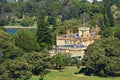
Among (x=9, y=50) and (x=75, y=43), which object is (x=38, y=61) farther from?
(x=75, y=43)

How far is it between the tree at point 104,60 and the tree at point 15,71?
6260 mm

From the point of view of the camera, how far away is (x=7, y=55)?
4106 cm

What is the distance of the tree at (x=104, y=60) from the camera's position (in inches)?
1555

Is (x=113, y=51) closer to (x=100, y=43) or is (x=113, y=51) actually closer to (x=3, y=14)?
(x=100, y=43)

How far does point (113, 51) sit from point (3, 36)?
35.5 ft

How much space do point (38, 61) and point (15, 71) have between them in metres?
3.01

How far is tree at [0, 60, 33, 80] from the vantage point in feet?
120

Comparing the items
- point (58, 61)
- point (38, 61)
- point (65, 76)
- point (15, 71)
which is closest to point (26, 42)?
point (58, 61)

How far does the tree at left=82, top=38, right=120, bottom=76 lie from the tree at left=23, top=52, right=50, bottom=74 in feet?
12.7

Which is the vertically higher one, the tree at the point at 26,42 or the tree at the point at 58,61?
the tree at the point at 26,42

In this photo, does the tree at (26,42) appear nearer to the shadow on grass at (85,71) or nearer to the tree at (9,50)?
the tree at (9,50)

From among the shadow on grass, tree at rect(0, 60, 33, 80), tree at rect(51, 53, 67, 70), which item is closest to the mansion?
tree at rect(51, 53, 67, 70)

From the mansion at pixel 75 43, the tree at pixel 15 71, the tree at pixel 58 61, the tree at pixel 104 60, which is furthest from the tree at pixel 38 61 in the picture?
the mansion at pixel 75 43

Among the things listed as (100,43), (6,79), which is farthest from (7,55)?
(100,43)
